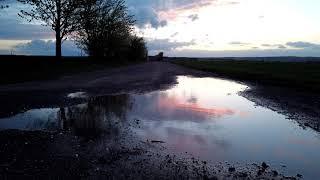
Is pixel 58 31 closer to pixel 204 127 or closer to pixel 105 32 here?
pixel 105 32

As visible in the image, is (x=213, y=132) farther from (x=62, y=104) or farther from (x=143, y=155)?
Answer: (x=62, y=104)

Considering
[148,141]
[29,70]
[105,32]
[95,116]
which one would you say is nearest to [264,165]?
[148,141]

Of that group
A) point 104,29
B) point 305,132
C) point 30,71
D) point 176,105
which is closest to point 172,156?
point 305,132

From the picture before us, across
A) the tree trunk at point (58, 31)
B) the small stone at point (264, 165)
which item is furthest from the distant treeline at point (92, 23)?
the small stone at point (264, 165)

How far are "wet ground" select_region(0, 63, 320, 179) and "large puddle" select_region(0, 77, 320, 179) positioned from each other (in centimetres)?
2

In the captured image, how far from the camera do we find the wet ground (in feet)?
27.1

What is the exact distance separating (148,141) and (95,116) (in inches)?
172

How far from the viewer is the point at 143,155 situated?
31.0 feet

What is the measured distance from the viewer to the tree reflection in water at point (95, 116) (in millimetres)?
12249

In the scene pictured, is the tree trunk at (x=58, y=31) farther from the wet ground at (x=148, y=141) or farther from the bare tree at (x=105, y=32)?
the wet ground at (x=148, y=141)

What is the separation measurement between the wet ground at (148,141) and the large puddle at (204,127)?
0.02 metres

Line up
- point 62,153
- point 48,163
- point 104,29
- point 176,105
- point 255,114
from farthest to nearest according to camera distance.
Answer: point 104,29 < point 176,105 < point 255,114 < point 62,153 < point 48,163

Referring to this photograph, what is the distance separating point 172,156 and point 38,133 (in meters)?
3.76

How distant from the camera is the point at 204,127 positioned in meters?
14.0
